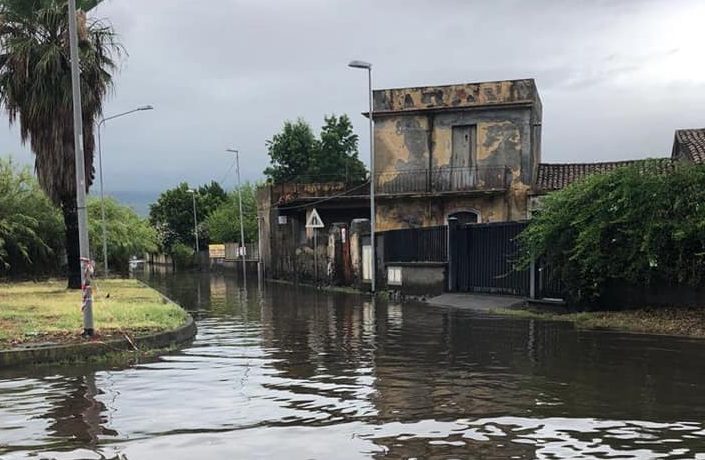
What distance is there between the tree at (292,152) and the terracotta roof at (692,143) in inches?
1554

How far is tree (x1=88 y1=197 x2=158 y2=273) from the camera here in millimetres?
35781

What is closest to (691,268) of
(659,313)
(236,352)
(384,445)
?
(659,313)

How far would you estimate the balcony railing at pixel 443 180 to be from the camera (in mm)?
31922

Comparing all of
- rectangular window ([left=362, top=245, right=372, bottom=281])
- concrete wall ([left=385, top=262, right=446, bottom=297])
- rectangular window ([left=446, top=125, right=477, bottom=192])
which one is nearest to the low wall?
concrete wall ([left=385, top=262, right=446, bottom=297])

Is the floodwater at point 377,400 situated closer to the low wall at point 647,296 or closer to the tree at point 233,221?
the low wall at point 647,296

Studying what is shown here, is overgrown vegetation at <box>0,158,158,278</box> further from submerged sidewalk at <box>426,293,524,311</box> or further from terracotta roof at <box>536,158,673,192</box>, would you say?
terracotta roof at <box>536,158,673,192</box>

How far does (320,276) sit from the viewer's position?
112ft

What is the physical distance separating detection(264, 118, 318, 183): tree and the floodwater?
1996 inches

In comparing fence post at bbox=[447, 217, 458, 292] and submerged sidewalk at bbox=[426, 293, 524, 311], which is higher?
fence post at bbox=[447, 217, 458, 292]

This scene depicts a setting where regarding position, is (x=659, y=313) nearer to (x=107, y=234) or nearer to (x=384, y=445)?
(x=384, y=445)

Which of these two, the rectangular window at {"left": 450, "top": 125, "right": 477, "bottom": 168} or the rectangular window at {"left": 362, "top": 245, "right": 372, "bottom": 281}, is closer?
the rectangular window at {"left": 362, "top": 245, "right": 372, "bottom": 281}

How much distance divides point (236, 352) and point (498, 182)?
2242cm

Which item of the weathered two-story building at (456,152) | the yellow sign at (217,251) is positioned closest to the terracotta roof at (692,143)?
the weathered two-story building at (456,152)

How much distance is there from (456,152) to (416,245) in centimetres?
1038
